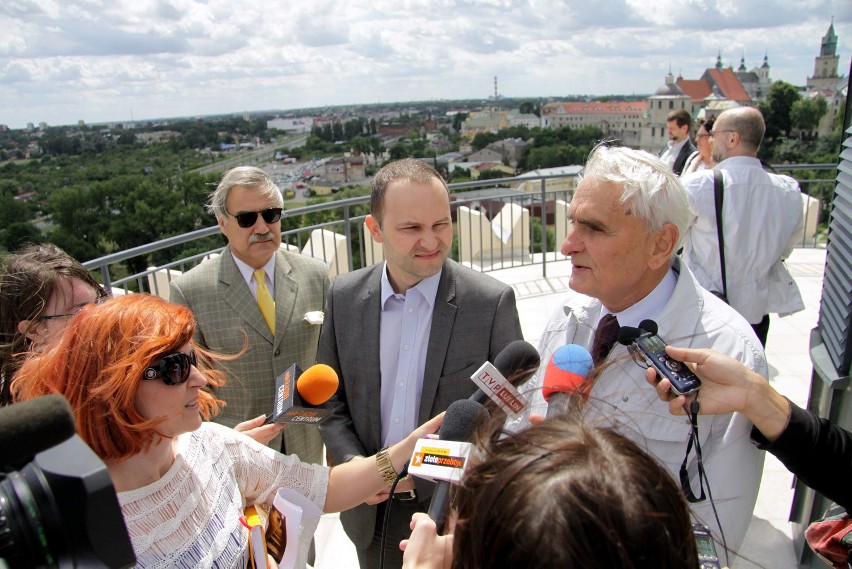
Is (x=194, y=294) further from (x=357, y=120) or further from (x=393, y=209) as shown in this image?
(x=357, y=120)

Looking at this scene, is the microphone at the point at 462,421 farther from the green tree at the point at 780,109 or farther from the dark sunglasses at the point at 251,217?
the green tree at the point at 780,109

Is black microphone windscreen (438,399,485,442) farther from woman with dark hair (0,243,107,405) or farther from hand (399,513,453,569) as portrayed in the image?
woman with dark hair (0,243,107,405)

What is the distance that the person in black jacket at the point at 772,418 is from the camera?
129cm

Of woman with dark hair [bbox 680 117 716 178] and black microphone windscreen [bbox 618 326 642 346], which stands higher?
woman with dark hair [bbox 680 117 716 178]

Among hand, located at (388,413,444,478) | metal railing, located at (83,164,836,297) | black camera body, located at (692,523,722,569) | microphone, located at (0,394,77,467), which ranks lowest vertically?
metal railing, located at (83,164,836,297)

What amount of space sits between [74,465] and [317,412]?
1.09 meters

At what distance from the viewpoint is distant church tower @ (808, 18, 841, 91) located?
93000mm

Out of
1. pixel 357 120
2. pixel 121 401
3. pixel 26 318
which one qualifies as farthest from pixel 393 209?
pixel 357 120

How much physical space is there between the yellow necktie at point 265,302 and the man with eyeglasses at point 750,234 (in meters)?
2.45

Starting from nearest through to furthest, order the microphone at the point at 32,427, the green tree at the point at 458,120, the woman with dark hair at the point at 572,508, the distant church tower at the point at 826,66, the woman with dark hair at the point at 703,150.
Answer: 1. the microphone at the point at 32,427
2. the woman with dark hair at the point at 572,508
3. the woman with dark hair at the point at 703,150
4. the distant church tower at the point at 826,66
5. the green tree at the point at 458,120


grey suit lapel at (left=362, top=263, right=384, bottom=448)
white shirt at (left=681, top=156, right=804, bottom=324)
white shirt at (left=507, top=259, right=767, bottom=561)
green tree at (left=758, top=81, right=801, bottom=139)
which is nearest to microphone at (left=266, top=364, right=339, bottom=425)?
grey suit lapel at (left=362, top=263, right=384, bottom=448)

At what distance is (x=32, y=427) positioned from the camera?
58cm

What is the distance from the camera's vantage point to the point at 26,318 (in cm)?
194

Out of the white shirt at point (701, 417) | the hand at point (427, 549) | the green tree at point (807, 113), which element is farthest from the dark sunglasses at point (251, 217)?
the green tree at point (807, 113)
